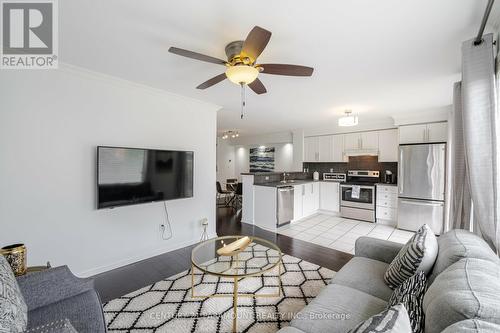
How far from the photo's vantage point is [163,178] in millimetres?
2967

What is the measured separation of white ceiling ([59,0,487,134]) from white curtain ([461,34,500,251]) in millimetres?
257

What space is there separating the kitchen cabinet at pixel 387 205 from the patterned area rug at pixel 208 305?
3.05 metres

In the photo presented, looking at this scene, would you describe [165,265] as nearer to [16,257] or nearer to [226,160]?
[16,257]

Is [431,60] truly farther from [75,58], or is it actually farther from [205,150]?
[75,58]

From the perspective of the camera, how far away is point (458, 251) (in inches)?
49.6

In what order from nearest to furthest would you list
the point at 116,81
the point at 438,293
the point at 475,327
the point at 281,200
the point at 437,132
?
the point at 475,327
the point at 438,293
the point at 116,81
the point at 437,132
the point at 281,200

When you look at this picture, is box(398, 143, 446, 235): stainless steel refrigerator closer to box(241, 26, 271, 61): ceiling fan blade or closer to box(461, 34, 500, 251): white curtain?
box(461, 34, 500, 251): white curtain

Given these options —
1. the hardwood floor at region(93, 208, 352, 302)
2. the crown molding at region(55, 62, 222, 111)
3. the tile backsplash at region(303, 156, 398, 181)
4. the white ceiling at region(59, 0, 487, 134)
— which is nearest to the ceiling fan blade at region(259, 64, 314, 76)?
the white ceiling at region(59, 0, 487, 134)

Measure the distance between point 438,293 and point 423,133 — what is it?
439 centimetres

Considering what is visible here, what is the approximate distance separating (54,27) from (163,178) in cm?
184

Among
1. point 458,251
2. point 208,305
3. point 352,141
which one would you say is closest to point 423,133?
point 352,141

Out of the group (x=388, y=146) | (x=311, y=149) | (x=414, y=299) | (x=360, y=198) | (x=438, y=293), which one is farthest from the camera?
(x=311, y=149)

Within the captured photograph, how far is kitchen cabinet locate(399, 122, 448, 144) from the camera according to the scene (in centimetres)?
405

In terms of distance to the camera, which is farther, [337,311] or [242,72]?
[242,72]
